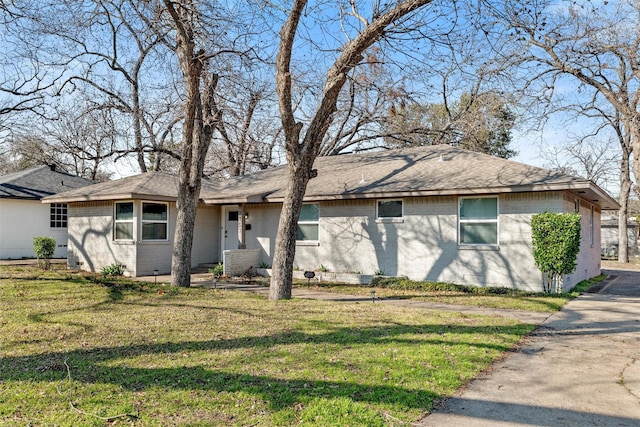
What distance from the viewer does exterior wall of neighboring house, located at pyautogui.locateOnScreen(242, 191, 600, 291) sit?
36.2 ft

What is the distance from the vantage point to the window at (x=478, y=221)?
11453 mm

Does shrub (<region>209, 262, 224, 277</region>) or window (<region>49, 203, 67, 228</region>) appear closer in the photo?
shrub (<region>209, 262, 224, 277</region>)

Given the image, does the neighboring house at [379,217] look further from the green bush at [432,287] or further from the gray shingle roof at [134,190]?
the green bush at [432,287]

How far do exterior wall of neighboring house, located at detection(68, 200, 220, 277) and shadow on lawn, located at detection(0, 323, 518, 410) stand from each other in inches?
367

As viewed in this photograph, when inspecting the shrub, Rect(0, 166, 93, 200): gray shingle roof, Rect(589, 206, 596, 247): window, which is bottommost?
the shrub

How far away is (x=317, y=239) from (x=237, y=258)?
8.49 feet

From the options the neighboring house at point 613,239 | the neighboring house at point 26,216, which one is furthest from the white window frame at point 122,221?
the neighboring house at point 613,239

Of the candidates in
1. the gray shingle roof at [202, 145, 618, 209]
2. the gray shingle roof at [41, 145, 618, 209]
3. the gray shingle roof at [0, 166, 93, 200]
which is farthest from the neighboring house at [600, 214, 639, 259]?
the gray shingle roof at [0, 166, 93, 200]

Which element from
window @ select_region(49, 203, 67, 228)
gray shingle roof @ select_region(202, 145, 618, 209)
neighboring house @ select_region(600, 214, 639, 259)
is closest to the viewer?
gray shingle roof @ select_region(202, 145, 618, 209)

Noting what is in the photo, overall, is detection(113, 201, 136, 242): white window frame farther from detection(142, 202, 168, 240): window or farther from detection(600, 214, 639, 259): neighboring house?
detection(600, 214, 639, 259): neighboring house

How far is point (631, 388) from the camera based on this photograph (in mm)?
4504

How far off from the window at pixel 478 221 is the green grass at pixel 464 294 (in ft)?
4.09

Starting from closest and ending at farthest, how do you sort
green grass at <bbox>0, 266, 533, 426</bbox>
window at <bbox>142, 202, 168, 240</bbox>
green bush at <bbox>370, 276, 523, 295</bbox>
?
green grass at <bbox>0, 266, 533, 426</bbox> < green bush at <bbox>370, 276, 523, 295</bbox> < window at <bbox>142, 202, 168, 240</bbox>

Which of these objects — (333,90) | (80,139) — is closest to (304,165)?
(333,90)
